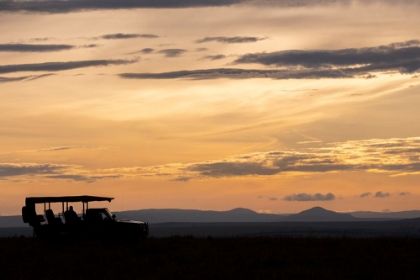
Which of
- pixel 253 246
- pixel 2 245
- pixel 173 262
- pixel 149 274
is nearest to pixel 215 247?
pixel 253 246

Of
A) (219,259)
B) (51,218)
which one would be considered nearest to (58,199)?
(51,218)

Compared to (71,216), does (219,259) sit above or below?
below

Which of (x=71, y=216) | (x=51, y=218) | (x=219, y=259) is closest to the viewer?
(x=219, y=259)

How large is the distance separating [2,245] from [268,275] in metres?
16.1

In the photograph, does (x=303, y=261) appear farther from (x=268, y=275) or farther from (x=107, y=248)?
(x=107, y=248)

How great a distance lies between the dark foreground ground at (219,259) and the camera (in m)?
29.8

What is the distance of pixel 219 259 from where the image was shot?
3300cm

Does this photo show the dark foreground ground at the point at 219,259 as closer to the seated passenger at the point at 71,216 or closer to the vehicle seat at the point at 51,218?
the vehicle seat at the point at 51,218

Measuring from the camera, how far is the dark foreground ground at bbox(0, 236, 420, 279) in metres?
29.8

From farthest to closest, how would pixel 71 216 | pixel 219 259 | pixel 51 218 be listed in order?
pixel 71 216
pixel 51 218
pixel 219 259

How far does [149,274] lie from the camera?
99.2 ft

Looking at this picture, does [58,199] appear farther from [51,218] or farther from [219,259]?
[219,259]

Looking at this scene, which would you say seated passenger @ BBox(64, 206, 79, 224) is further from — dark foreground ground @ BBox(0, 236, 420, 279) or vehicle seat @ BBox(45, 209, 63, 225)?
dark foreground ground @ BBox(0, 236, 420, 279)

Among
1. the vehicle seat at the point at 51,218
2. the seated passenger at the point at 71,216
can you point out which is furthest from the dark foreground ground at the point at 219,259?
the seated passenger at the point at 71,216
